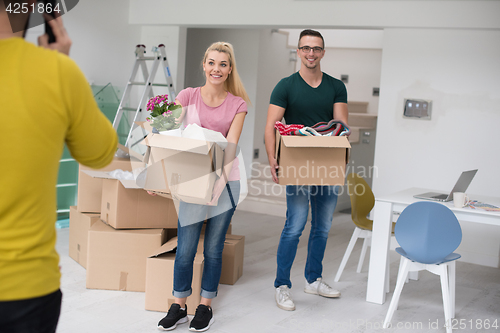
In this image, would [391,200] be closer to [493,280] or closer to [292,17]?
[493,280]

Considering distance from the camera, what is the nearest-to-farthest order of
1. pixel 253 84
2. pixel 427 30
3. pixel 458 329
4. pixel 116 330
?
pixel 116 330
pixel 458 329
pixel 427 30
pixel 253 84

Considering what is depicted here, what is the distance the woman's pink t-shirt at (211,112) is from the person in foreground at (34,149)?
129cm

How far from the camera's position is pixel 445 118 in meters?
3.94

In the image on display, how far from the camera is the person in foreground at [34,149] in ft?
2.44

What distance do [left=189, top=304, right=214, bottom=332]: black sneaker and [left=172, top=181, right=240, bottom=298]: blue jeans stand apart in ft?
0.34

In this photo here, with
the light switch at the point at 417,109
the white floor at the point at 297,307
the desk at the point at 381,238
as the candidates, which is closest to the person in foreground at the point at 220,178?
the white floor at the point at 297,307

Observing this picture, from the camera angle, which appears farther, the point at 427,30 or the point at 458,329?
the point at 427,30

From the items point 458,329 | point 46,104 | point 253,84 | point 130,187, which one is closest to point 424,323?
point 458,329

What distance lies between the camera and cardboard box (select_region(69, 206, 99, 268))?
302 centimetres

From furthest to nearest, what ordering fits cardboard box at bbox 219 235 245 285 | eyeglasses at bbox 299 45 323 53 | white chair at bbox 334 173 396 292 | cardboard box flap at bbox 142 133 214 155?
white chair at bbox 334 173 396 292 < cardboard box at bbox 219 235 245 285 < eyeglasses at bbox 299 45 323 53 < cardboard box flap at bbox 142 133 214 155

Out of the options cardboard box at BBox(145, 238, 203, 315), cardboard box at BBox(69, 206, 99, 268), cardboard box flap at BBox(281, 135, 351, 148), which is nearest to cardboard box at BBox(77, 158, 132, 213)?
cardboard box at BBox(69, 206, 99, 268)

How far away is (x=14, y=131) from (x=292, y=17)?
4.02m

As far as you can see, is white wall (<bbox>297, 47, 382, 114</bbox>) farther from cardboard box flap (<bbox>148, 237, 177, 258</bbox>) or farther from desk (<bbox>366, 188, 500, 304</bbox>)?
cardboard box flap (<bbox>148, 237, 177, 258</bbox>)

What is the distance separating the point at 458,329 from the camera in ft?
8.08
